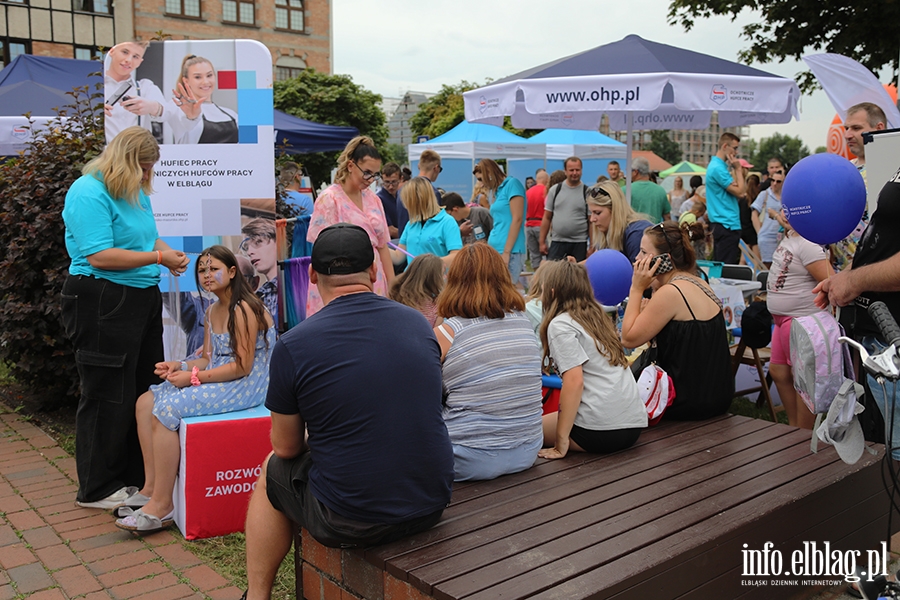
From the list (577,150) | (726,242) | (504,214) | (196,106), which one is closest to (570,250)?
(504,214)

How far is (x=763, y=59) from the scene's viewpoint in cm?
1579

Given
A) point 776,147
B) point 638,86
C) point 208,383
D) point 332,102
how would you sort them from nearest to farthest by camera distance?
point 208,383
point 638,86
point 332,102
point 776,147

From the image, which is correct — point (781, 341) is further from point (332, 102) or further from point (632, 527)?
point (332, 102)

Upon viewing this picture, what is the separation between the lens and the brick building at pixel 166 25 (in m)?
31.2

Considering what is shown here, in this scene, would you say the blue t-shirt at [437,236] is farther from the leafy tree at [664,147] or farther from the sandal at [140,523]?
the leafy tree at [664,147]

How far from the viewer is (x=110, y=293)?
3.78m

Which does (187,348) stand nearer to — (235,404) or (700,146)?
(235,404)

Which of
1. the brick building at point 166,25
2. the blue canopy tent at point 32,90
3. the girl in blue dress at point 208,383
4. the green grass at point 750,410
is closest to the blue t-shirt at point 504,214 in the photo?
the green grass at point 750,410

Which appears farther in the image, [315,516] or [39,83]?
[39,83]

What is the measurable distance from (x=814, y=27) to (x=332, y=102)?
21386mm

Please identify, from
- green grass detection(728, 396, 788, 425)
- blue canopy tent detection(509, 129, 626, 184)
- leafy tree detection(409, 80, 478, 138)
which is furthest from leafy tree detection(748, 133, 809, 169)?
green grass detection(728, 396, 788, 425)

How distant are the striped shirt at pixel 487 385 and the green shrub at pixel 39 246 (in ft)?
10.8

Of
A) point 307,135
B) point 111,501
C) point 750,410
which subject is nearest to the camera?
point 111,501

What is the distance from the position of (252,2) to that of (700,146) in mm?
130571
